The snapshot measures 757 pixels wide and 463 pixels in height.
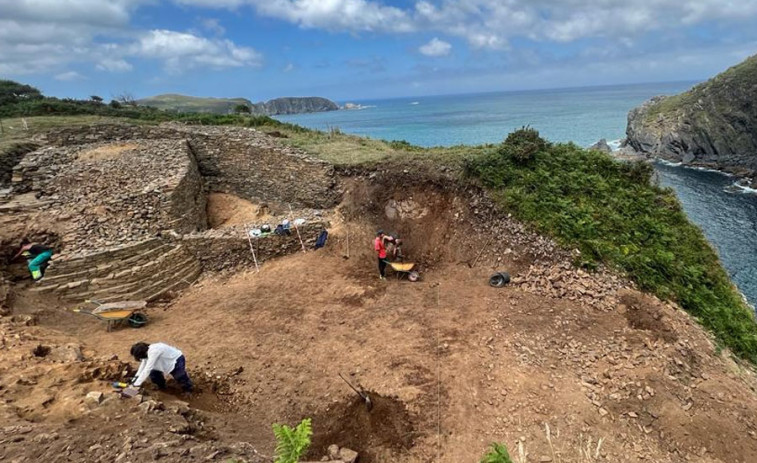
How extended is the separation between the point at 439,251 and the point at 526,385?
6.19m

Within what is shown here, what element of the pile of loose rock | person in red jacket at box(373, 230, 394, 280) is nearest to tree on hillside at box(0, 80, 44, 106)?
person in red jacket at box(373, 230, 394, 280)

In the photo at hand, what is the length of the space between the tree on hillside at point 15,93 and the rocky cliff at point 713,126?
220 ft

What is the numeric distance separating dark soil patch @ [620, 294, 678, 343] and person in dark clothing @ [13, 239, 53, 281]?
1632 centimetres

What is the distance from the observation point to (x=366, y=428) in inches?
295

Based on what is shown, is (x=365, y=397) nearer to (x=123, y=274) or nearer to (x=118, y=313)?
(x=118, y=313)

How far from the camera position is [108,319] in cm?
1087

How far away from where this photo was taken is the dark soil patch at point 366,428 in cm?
711

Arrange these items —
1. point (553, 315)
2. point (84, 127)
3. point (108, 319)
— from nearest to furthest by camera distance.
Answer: point (553, 315), point (108, 319), point (84, 127)

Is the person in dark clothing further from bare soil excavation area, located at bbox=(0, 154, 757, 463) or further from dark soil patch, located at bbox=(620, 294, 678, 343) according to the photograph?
dark soil patch, located at bbox=(620, 294, 678, 343)

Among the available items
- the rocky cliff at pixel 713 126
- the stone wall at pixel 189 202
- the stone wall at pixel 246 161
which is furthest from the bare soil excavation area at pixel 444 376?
the rocky cliff at pixel 713 126

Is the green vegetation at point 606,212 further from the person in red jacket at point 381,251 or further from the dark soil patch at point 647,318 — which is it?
the person in red jacket at point 381,251

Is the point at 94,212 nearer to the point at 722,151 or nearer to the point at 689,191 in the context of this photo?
the point at 689,191

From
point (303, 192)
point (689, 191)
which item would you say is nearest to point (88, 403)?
point (303, 192)

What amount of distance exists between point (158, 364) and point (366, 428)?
413 cm
